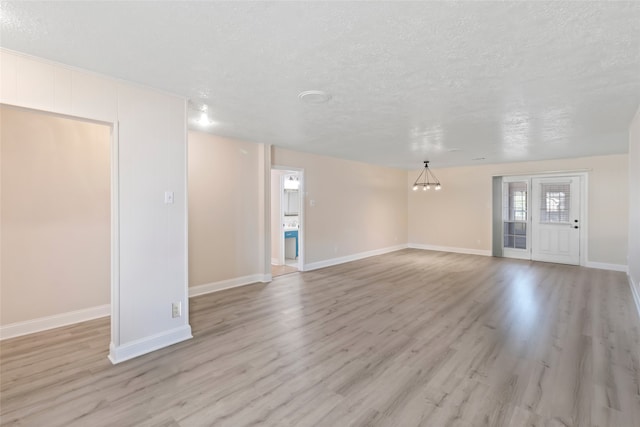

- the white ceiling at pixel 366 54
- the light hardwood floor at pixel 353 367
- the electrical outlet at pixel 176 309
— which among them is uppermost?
the white ceiling at pixel 366 54

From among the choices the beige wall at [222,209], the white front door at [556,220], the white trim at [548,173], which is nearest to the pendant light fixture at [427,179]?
the white trim at [548,173]

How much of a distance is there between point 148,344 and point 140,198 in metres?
1.41

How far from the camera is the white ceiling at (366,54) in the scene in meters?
1.77

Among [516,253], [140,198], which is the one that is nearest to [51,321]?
[140,198]

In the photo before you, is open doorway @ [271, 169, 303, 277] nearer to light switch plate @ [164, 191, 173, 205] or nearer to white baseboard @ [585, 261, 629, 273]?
light switch plate @ [164, 191, 173, 205]

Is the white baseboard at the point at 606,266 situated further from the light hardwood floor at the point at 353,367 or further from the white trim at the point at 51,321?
the white trim at the point at 51,321

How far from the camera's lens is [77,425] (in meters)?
1.93

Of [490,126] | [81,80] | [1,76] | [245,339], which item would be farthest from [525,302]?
[1,76]

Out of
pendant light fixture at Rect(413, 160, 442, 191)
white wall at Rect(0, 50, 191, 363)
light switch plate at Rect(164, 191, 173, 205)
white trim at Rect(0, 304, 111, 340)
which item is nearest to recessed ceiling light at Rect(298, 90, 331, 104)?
white wall at Rect(0, 50, 191, 363)

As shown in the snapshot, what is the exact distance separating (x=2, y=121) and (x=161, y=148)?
187 centimetres

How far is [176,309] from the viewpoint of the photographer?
307 centimetres

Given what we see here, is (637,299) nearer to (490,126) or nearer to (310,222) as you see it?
(490,126)

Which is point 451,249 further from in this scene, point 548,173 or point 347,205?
point 347,205

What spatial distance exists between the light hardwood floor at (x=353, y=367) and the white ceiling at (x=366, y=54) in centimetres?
253
